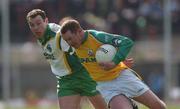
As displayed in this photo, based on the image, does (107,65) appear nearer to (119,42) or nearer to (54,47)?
(119,42)

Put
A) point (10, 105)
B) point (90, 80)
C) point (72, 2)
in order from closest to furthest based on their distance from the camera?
point (90, 80), point (10, 105), point (72, 2)

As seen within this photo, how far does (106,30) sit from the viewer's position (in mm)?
24859

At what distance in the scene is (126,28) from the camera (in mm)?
24719

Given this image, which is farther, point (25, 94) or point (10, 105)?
point (25, 94)

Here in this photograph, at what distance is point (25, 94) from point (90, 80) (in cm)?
1359

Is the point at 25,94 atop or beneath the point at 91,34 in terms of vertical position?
beneath

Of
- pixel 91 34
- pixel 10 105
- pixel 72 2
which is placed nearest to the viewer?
pixel 91 34

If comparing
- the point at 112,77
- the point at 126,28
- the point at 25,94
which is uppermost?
the point at 112,77

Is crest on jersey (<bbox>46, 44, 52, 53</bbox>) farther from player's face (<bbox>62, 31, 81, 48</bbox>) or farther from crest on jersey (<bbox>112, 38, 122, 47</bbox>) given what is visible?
crest on jersey (<bbox>112, 38, 122, 47</bbox>)

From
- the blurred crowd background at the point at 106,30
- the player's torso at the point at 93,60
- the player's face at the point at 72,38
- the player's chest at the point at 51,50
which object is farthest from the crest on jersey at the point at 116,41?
the blurred crowd background at the point at 106,30

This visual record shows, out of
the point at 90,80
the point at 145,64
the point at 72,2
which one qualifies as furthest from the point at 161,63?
the point at 90,80

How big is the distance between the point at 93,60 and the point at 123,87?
1.84 ft

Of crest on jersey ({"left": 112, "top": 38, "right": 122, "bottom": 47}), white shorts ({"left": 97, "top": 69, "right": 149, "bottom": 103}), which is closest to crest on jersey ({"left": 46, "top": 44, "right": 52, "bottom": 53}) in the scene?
white shorts ({"left": 97, "top": 69, "right": 149, "bottom": 103})

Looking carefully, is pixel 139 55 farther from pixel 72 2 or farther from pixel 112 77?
pixel 112 77
